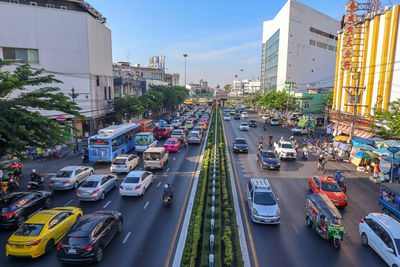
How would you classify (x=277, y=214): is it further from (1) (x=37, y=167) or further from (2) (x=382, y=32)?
(2) (x=382, y=32)

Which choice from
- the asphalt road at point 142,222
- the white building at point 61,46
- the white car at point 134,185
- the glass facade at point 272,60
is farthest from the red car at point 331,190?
the glass facade at point 272,60

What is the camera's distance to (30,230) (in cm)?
1127

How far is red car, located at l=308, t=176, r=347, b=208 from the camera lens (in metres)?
16.1

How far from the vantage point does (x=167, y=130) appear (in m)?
42.8

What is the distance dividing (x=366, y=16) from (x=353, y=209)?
29.3 meters

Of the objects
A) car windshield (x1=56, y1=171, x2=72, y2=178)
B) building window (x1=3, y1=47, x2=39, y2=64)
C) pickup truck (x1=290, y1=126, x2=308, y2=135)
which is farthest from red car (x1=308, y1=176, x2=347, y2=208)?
building window (x1=3, y1=47, x2=39, y2=64)

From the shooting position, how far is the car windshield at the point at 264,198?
1445 centimetres

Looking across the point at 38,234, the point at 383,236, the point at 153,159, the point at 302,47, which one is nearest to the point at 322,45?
the point at 302,47

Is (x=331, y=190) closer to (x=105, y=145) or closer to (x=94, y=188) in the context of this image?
(x=94, y=188)

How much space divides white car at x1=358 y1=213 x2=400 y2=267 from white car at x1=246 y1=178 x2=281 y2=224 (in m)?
3.87

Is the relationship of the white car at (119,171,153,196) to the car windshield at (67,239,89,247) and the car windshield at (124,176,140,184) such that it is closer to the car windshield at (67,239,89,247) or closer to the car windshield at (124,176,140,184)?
the car windshield at (124,176,140,184)

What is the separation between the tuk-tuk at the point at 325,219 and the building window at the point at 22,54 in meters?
42.2

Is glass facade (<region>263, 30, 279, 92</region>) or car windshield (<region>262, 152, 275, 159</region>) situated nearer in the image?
car windshield (<region>262, 152, 275, 159</region>)

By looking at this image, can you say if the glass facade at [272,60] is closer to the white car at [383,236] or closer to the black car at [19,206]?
the white car at [383,236]
